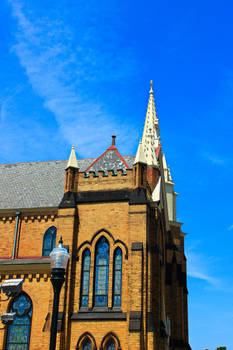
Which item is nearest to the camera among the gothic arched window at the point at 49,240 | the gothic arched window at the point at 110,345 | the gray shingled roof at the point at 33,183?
the gothic arched window at the point at 110,345

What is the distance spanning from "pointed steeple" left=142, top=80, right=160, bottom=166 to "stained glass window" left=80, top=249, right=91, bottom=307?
27.2ft

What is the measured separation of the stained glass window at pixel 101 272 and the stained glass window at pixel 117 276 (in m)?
0.42

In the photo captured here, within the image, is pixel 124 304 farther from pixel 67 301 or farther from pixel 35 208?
pixel 35 208

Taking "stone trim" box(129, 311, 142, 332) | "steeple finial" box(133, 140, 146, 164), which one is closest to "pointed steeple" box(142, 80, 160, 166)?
"steeple finial" box(133, 140, 146, 164)

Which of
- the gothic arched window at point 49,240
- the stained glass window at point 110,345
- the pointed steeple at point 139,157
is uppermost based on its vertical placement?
the pointed steeple at point 139,157

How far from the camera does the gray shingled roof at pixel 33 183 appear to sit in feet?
96.0

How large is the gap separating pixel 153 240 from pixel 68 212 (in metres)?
4.67


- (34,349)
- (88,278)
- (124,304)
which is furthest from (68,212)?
(34,349)

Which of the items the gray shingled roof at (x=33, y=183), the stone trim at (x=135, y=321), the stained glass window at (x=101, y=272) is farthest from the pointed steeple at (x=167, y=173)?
the stone trim at (x=135, y=321)

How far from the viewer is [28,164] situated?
33781mm

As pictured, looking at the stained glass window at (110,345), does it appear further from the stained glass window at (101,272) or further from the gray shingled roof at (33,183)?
the gray shingled roof at (33,183)

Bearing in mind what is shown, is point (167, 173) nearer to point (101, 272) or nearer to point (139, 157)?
point (139, 157)

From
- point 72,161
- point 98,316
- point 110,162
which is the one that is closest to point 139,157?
point 110,162

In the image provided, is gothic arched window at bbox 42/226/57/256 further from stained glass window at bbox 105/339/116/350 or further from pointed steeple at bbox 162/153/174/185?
pointed steeple at bbox 162/153/174/185
